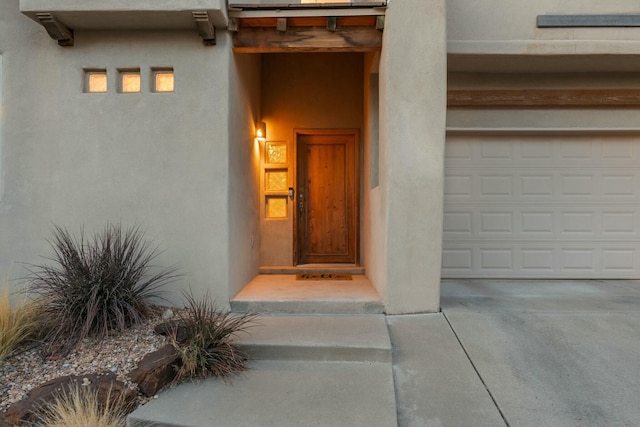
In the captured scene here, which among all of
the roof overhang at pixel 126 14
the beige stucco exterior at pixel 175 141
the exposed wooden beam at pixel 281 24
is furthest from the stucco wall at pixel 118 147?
the exposed wooden beam at pixel 281 24

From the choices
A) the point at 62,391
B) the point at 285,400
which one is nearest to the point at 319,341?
the point at 285,400

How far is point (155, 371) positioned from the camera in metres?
2.40

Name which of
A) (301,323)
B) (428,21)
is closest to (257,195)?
(301,323)

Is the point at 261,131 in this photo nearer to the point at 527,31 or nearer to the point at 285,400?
the point at 527,31

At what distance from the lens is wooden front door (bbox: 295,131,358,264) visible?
5605 millimetres

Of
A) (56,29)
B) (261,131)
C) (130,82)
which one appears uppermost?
(56,29)

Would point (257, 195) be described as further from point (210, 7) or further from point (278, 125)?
point (210, 7)

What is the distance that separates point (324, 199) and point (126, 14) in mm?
3413

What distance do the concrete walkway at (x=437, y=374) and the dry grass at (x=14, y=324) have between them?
4.54 ft

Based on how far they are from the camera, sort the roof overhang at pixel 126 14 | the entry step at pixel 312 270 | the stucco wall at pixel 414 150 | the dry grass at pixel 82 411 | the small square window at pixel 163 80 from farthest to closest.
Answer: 1. the entry step at pixel 312 270
2. the small square window at pixel 163 80
3. the stucco wall at pixel 414 150
4. the roof overhang at pixel 126 14
5. the dry grass at pixel 82 411

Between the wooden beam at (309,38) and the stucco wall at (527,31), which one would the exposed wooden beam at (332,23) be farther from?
the stucco wall at (527,31)

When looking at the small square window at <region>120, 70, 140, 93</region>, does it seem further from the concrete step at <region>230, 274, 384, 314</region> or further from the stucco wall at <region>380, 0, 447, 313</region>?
the stucco wall at <region>380, 0, 447, 313</region>

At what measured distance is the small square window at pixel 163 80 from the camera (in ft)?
12.2

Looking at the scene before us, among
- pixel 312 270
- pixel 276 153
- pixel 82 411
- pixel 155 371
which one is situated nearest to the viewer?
→ pixel 82 411
